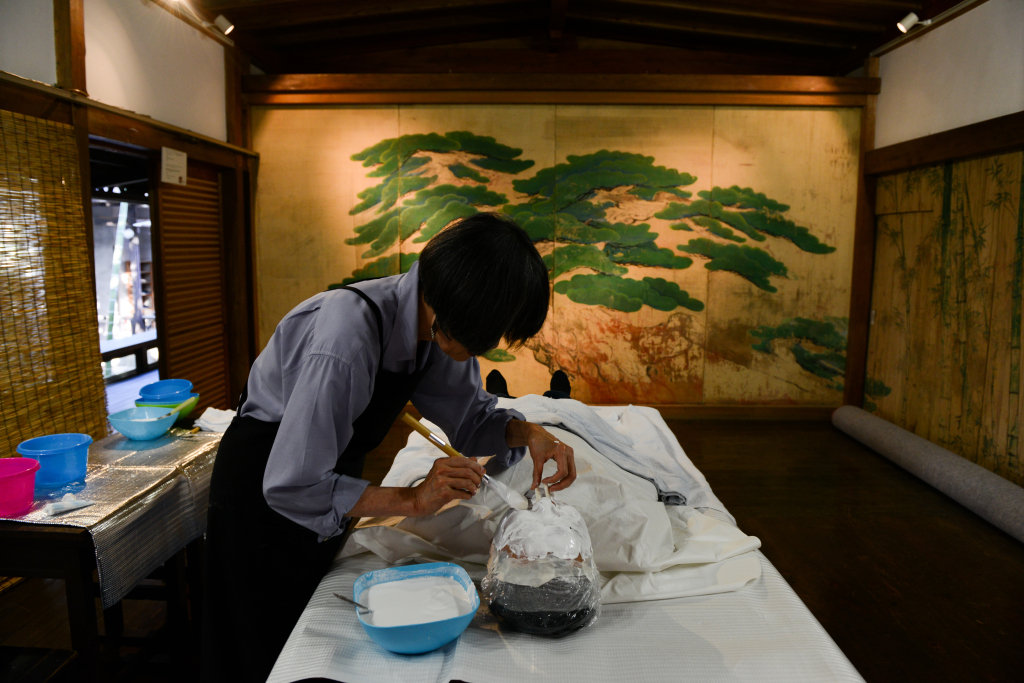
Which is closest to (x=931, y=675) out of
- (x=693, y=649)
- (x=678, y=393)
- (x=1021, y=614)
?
(x=1021, y=614)

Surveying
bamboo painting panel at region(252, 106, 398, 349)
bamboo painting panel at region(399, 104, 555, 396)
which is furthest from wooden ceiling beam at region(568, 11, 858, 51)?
bamboo painting panel at region(252, 106, 398, 349)

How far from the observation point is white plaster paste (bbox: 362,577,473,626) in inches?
41.4

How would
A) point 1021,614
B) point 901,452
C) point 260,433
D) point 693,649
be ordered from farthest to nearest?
1. point 901,452
2. point 1021,614
3. point 260,433
4. point 693,649

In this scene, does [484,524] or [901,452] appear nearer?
[484,524]

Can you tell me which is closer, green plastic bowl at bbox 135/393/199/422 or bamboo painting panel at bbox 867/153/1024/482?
green plastic bowl at bbox 135/393/199/422

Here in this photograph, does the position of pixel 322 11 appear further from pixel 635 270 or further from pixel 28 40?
pixel 635 270

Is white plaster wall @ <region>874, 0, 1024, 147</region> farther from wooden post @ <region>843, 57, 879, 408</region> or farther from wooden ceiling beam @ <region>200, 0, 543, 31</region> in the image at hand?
wooden ceiling beam @ <region>200, 0, 543, 31</region>

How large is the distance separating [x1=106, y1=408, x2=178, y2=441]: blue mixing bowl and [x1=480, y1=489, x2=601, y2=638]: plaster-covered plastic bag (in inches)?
53.6

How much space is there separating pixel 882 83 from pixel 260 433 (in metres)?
4.71

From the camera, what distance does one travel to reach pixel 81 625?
141 cm

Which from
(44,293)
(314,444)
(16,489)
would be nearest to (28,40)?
(44,293)

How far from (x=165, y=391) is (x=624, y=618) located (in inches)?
69.9

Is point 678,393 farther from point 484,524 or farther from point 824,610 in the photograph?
point 484,524

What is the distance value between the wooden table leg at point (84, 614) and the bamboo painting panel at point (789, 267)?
3946mm
